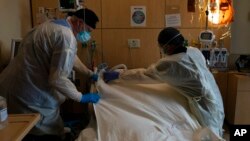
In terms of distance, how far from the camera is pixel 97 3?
10.7ft

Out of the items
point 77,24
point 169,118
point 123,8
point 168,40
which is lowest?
point 169,118

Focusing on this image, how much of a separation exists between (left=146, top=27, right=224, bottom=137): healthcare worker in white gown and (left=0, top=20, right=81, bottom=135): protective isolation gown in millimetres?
Result: 761

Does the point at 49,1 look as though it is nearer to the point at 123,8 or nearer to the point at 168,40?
the point at 123,8

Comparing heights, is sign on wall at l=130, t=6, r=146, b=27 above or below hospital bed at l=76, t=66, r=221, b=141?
above

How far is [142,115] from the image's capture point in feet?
6.37

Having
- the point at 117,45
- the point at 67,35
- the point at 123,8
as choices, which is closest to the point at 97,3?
the point at 123,8

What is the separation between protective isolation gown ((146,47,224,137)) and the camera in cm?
202

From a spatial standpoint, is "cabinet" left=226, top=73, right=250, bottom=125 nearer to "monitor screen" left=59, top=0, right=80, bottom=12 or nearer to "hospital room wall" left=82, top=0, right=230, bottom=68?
"hospital room wall" left=82, top=0, right=230, bottom=68

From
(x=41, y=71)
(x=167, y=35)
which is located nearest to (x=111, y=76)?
(x=167, y=35)

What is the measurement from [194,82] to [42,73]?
3.90ft

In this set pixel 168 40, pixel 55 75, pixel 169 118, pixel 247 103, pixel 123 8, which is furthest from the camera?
pixel 123 8

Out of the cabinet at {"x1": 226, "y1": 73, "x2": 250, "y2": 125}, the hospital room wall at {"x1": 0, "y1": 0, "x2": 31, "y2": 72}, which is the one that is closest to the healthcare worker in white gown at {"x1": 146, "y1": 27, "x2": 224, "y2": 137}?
the cabinet at {"x1": 226, "y1": 73, "x2": 250, "y2": 125}

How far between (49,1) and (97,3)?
2.05ft

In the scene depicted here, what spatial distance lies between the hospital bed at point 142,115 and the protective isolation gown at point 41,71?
10.8 inches
